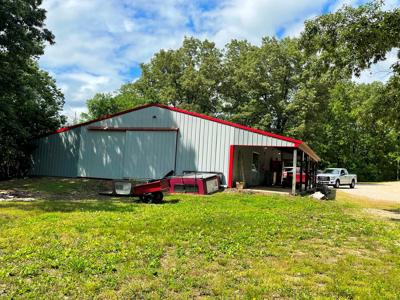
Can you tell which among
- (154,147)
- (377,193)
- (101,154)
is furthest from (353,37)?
(377,193)

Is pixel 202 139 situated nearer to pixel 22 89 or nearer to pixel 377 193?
pixel 22 89

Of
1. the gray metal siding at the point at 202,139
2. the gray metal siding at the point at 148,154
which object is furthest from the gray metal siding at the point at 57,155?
the gray metal siding at the point at 202,139

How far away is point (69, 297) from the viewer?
153 inches

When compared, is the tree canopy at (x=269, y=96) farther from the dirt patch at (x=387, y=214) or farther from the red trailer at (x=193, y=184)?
the red trailer at (x=193, y=184)

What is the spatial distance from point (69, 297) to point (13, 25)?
14104mm

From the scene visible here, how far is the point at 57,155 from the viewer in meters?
21.0

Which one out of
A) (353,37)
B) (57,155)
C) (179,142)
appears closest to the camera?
(353,37)

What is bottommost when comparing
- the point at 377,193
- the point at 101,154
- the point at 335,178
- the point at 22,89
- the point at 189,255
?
the point at 189,255

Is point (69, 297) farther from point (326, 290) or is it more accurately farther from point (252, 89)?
point (252, 89)

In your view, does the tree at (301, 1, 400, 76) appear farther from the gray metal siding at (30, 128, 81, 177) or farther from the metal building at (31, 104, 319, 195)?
the gray metal siding at (30, 128, 81, 177)

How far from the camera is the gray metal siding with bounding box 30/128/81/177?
67.2ft

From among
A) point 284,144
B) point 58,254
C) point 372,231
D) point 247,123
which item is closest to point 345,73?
point 284,144

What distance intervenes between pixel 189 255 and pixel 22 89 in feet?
46.4

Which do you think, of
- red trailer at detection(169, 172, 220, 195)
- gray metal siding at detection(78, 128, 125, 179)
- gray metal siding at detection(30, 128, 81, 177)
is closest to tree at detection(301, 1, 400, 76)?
red trailer at detection(169, 172, 220, 195)
